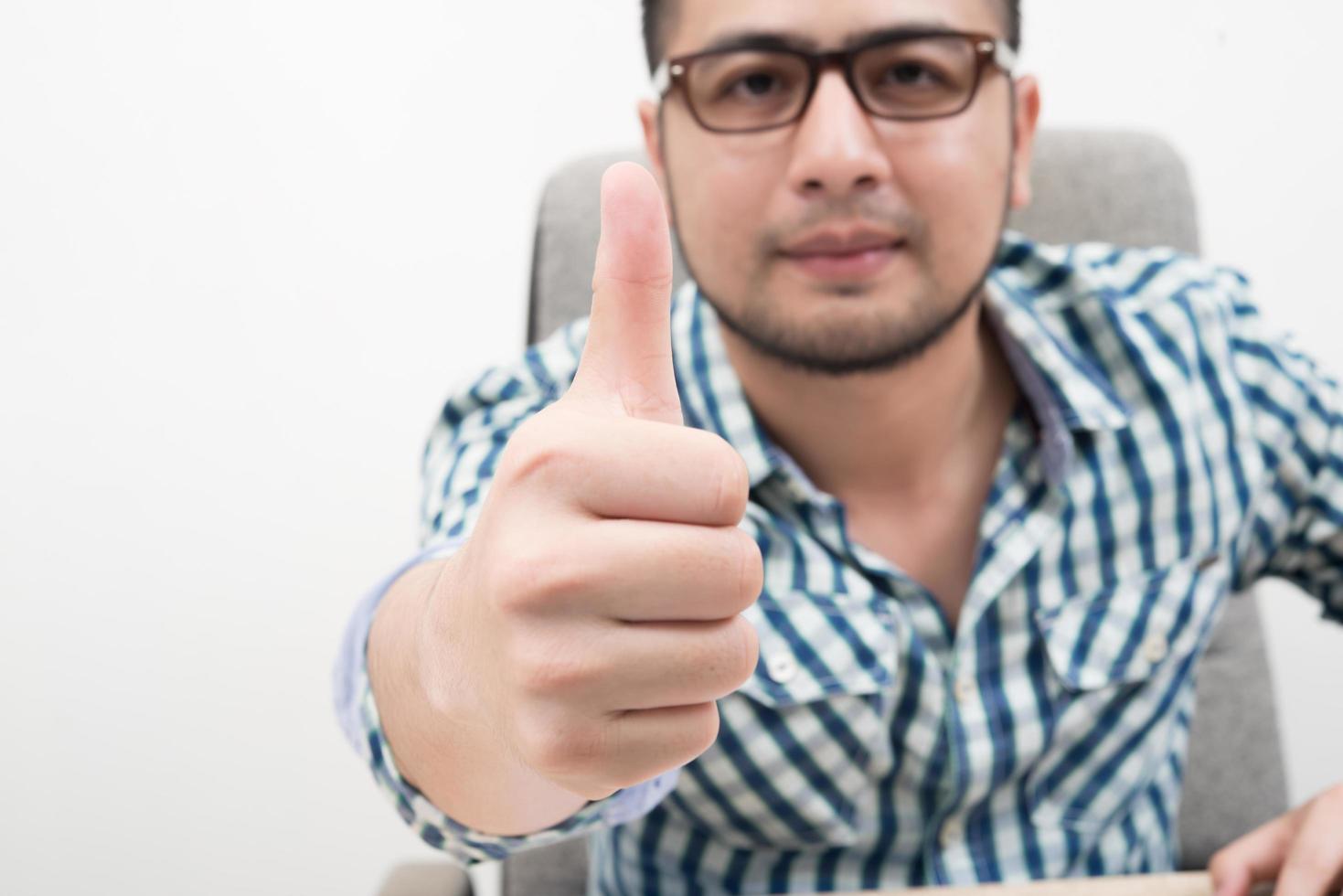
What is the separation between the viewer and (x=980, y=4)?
772mm

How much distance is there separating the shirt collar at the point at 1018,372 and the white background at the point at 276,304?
534mm

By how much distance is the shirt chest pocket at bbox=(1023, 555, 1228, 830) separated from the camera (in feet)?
2.61

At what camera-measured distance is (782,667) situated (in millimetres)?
751

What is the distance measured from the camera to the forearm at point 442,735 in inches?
18.0

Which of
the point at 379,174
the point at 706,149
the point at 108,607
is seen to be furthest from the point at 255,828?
the point at 706,149

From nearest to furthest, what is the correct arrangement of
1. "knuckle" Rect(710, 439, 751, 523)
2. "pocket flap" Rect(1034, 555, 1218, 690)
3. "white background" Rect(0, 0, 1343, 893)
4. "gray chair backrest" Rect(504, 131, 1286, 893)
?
1. "knuckle" Rect(710, 439, 751, 523)
2. "pocket flap" Rect(1034, 555, 1218, 690)
3. "gray chair backrest" Rect(504, 131, 1286, 893)
4. "white background" Rect(0, 0, 1343, 893)

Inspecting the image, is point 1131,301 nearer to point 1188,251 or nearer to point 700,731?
point 1188,251

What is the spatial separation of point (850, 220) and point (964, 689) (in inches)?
14.0

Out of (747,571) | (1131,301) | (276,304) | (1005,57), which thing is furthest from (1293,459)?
(276,304)

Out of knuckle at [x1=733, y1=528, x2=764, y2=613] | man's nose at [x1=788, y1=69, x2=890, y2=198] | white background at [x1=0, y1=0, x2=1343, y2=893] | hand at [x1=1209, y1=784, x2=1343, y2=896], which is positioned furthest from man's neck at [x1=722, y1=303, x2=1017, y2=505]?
white background at [x1=0, y1=0, x2=1343, y2=893]

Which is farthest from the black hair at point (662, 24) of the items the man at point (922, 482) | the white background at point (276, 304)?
the white background at point (276, 304)

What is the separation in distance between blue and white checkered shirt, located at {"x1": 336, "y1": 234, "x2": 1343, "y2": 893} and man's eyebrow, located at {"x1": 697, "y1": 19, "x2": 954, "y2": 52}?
0.80ft

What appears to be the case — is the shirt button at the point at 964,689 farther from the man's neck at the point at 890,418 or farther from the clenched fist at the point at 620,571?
the clenched fist at the point at 620,571

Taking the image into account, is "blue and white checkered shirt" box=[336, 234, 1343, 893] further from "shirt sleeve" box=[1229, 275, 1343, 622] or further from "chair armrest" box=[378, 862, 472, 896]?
"chair armrest" box=[378, 862, 472, 896]
